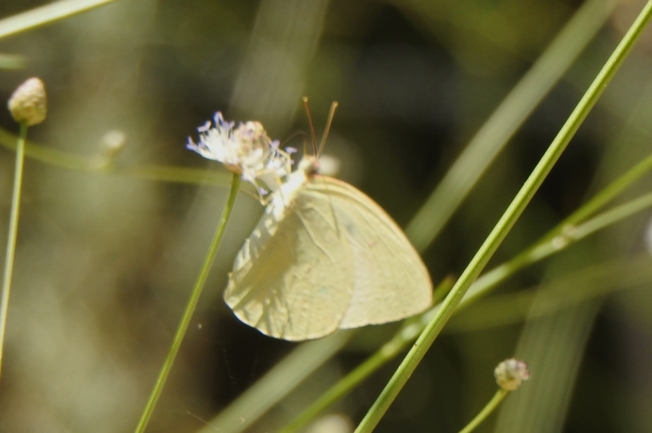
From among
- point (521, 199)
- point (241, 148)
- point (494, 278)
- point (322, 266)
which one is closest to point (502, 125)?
point (494, 278)

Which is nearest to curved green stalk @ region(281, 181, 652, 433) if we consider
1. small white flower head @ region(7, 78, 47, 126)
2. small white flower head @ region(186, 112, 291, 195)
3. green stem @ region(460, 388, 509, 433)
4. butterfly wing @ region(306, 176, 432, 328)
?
butterfly wing @ region(306, 176, 432, 328)

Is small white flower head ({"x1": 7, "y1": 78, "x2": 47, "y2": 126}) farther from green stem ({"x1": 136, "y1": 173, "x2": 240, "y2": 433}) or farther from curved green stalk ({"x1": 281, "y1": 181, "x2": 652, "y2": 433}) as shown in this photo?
curved green stalk ({"x1": 281, "y1": 181, "x2": 652, "y2": 433})

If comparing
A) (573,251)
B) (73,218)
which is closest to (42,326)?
(73,218)

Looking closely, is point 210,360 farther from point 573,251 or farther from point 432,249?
point 573,251

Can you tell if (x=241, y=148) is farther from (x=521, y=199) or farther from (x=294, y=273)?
(x=521, y=199)

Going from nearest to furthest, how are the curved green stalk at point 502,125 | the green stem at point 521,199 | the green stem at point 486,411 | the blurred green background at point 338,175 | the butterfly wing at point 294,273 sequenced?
the green stem at point 521,199
the green stem at point 486,411
the butterfly wing at point 294,273
the curved green stalk at point 502,125
the blurred green background at point 338,175

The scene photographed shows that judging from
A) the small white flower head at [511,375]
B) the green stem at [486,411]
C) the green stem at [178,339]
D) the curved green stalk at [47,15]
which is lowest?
the green stem at [178,339]

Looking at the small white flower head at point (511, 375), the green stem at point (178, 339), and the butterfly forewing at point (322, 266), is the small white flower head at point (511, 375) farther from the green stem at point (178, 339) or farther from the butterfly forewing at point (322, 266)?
the green stem at point (178, 339)

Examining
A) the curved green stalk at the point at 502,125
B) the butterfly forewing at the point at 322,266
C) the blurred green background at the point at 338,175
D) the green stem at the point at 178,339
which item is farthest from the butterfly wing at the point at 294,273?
the blurred green background at the point at 338,175

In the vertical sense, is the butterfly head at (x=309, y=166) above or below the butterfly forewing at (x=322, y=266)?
above
